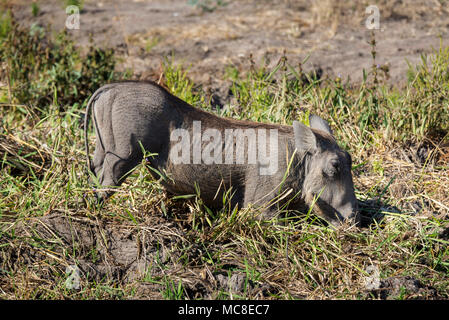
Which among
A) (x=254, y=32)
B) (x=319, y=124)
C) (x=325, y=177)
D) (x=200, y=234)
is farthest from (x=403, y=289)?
(x=254, y=32)

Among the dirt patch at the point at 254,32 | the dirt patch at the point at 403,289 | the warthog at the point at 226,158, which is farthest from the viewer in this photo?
the dirt patch at the point at 254,32

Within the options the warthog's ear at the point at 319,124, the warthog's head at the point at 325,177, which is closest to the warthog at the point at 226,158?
the warthog's head at the point at 325,177

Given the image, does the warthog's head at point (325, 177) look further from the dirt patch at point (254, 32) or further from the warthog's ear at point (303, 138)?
the dirt patch at point (254, 32)

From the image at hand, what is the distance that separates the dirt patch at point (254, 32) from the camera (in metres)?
7.20

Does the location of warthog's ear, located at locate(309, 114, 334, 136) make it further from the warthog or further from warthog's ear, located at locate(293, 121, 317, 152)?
warthog's ear, located at locate(293, 121, 317, 152)

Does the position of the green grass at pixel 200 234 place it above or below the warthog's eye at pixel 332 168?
below

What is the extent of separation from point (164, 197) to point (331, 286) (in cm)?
134

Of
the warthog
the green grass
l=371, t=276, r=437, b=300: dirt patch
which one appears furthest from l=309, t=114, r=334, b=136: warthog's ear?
l=371, t=276, r=437, b=300: dirt patch

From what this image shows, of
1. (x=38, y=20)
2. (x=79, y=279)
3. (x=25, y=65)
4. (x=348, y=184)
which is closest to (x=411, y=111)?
(x=348, y=184)

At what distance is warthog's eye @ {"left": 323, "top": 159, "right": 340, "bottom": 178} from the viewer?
13.5 ft

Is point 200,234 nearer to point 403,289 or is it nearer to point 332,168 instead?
point 332,168

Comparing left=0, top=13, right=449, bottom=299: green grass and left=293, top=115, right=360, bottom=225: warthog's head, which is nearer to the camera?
A: left=0, top=13, right=449, bottom=299: green grass

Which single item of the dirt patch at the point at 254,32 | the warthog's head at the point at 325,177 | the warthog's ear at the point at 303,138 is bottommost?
the warthog's head at the point at 325,177

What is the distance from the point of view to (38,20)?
8.77m
